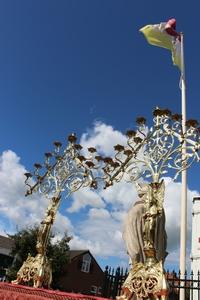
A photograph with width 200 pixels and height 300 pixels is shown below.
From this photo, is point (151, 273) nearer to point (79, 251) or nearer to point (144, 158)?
point (144, 158)

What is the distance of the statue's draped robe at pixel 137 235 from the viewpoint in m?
6.77

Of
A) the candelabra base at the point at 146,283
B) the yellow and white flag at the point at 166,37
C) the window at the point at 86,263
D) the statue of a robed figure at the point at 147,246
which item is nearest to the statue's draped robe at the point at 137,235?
the statue of a robed figure at the point at 147,246

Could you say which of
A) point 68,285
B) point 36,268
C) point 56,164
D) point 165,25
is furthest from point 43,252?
point 68,285

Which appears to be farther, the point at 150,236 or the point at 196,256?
the point at 196,256

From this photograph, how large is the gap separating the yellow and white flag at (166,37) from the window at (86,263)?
30.7 m

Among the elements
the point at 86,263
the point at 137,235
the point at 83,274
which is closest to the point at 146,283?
the point at 137,235

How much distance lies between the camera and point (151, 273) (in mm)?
5785

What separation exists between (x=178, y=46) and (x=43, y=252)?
10254mm

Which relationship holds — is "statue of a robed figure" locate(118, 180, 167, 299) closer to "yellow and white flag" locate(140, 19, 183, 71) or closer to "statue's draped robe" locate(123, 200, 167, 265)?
"statue's draped robe" locate(123, 200, 167, 265)

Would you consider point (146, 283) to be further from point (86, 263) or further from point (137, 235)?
point (86, 263)

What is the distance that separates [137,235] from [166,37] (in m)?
9.65

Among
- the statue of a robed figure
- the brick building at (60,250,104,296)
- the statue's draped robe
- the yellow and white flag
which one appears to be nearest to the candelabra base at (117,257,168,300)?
the statue of a robed figure

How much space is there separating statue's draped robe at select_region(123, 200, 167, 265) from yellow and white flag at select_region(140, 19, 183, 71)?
824 centimetres

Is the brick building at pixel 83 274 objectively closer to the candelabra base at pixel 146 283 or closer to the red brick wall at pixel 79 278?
the red brick wall at pixel 79 278
